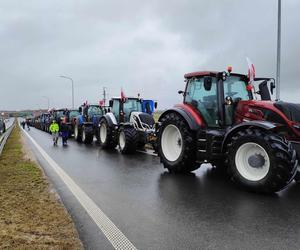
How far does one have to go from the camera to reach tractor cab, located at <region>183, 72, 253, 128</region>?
830 centimetres

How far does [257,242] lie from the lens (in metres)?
4.31

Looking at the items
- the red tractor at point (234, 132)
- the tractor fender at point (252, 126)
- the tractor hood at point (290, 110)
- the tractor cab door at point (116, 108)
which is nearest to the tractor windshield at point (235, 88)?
the red tractor at point (234, 132)

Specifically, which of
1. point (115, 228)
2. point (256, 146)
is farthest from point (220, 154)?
point (115, 228)

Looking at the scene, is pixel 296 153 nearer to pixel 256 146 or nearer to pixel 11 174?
pixel 256 146

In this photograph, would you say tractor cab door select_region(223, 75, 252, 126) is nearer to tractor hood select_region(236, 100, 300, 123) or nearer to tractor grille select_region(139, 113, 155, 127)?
tractor hood select_region(236, 100, 300, 123)

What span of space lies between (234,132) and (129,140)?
6973mm

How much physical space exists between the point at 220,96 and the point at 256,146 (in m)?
1.87

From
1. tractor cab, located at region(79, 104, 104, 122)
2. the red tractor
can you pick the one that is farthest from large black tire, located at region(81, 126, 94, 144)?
the red tractor

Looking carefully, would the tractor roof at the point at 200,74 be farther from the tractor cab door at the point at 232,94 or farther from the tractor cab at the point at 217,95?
the tractor cab door at the point at 232,94

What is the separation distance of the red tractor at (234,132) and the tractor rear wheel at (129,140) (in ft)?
13.4

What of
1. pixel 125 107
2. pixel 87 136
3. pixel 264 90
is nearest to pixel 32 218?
pixel 264 90

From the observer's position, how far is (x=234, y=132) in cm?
729

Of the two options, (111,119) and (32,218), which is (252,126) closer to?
(32,218)

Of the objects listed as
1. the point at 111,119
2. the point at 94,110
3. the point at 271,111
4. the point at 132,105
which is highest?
the point at 132,105
